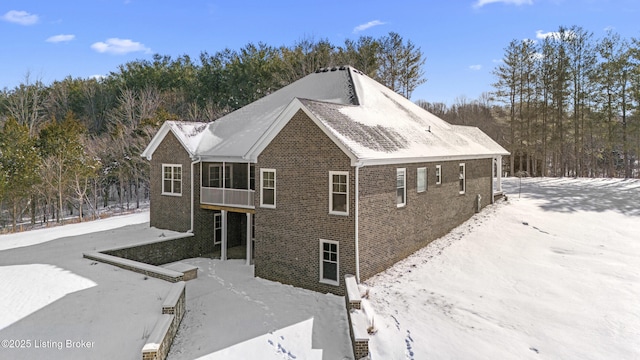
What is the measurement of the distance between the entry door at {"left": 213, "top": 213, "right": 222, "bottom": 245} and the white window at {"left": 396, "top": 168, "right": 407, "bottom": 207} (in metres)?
9.77

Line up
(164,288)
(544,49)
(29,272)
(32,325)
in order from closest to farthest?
(32,325)
(164,288)
(29,272)
(544,49)

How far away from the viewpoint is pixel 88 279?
39.5 ft

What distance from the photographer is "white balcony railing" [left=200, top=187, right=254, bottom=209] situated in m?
16.8

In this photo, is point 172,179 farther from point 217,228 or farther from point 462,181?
point 462,181

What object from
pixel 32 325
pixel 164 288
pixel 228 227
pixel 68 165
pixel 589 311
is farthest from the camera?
pixel 68 165

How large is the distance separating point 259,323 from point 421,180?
9148 millimetres

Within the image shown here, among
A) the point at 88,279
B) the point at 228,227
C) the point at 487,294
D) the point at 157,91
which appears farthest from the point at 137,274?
the point at 157,91

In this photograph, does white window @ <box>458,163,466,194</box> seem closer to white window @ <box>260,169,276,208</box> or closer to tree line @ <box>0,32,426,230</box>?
white window @ <box>260,169,276,208</box>

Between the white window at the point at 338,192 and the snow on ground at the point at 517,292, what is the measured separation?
269 centimetres

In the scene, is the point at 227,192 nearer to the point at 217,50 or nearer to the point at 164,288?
the point at 164,288

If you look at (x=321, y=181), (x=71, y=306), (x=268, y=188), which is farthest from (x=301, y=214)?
(x=71, y=306)

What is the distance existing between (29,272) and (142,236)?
604 centimetres

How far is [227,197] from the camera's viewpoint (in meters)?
17.6

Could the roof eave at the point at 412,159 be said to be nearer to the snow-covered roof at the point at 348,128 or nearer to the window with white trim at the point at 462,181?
the snow-covered roof at the point at 348,128
